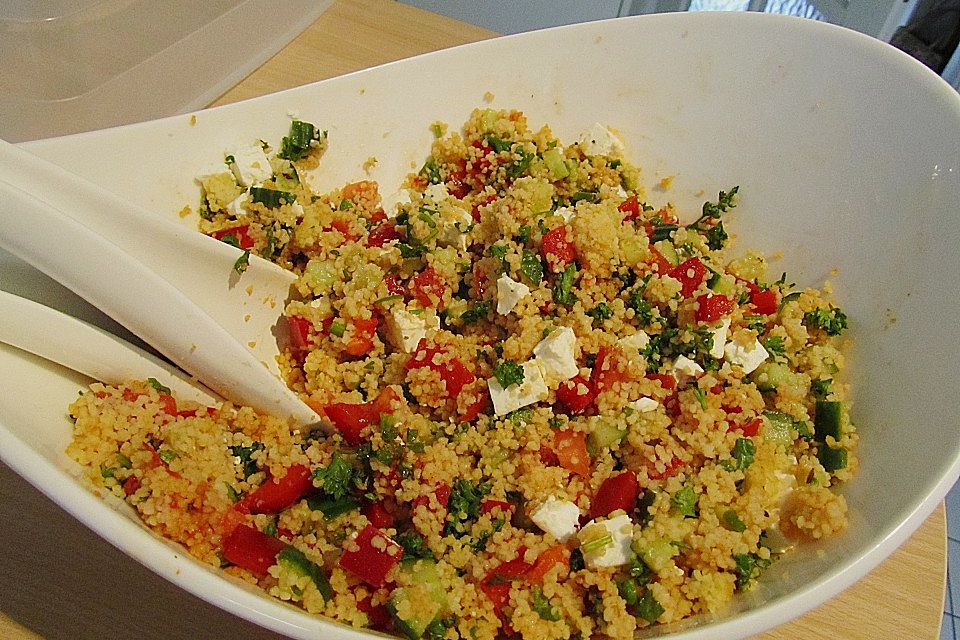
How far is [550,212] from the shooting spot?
123cm

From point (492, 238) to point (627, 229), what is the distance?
0.23 meters

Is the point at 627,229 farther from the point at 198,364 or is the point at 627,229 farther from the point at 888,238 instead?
the point at 198,364

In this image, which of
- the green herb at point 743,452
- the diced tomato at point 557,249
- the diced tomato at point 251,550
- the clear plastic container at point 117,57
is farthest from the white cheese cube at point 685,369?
the clear plastic container at point 117,57

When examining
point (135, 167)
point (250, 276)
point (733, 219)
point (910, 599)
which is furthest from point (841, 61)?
point (135, 167)

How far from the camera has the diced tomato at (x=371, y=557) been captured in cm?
85

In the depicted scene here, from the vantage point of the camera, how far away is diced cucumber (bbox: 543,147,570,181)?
4.17 ft

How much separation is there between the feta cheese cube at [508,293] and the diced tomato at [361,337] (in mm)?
208

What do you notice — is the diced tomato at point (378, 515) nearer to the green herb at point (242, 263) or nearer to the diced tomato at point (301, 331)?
the diced tomato at point (301, 331)

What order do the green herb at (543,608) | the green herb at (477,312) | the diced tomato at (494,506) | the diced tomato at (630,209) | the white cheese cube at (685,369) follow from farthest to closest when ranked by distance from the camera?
1. the diced tomato at (630,209)
2. the green herb at (477,312)
3. the white cheese cube at (685,369)
4. the diced tomato at (494,506)
5. the green herb at (543,608)

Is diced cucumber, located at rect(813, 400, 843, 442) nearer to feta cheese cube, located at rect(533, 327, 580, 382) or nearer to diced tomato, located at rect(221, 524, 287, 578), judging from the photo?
feta cheese cube, located at rect(533, 327, 580, 382)

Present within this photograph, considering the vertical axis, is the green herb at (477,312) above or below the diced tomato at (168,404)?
above

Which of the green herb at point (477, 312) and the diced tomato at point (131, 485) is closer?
the diced tomato at point (131, 485)

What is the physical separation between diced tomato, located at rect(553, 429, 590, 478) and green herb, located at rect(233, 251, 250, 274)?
1.79 ft

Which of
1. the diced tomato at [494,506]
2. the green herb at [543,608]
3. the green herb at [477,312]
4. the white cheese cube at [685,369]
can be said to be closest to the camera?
the green herb at [543,608]
